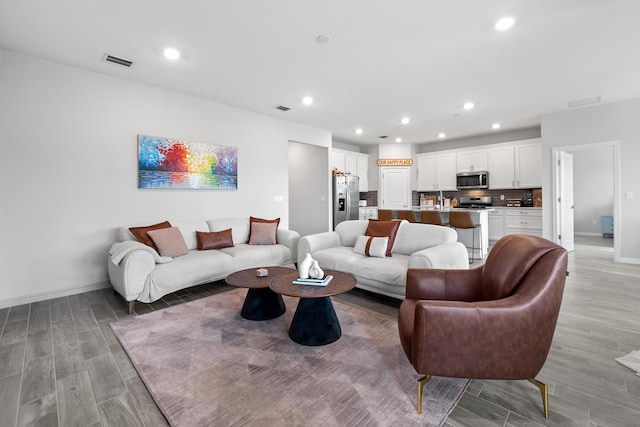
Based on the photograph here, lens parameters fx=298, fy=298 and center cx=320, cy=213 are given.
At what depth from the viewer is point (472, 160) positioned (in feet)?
24.6

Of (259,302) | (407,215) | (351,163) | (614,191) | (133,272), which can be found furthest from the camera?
(351,163)

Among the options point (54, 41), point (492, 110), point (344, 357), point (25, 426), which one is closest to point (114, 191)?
point (54, 41)

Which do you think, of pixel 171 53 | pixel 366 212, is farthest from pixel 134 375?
pixel 366 212

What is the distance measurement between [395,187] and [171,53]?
6.34m

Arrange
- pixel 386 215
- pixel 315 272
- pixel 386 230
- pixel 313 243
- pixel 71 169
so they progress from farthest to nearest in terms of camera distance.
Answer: pixel 386 215 → pixel 313 243 → pixel 386 230 → pixel 71 169 → pixel 315 272

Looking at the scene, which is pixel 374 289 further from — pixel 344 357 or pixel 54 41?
pixel 54 41

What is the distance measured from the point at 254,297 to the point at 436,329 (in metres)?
1.81

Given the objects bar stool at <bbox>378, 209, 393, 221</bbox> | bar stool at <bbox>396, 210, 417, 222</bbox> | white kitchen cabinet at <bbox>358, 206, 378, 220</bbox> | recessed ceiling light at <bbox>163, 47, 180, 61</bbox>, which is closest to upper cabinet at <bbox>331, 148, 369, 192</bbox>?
white kitchen cabinet at <bbox>358, 206, 378, 220</bbox>

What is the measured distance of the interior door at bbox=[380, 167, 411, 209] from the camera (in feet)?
27.0

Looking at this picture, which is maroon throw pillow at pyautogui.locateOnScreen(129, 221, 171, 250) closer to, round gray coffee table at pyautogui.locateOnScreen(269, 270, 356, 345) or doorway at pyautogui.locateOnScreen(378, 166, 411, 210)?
round gray coffee table at pyautogui.locateOnScreen(269, 270, 356, 345)

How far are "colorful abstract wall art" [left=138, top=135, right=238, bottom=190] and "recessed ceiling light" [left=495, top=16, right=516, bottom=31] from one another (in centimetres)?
384

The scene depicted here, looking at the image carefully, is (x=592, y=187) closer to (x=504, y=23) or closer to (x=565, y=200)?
(x=565, y=200)

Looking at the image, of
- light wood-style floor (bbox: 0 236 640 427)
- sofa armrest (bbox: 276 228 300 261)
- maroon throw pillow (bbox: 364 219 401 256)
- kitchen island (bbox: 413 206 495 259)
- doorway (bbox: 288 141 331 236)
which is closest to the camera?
light wood-style floor (bbox: 0 236 640 427)

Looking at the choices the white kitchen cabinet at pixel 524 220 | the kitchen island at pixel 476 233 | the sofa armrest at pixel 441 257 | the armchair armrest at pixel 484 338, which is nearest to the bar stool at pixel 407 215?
the kitchen island at pixel 476 233
